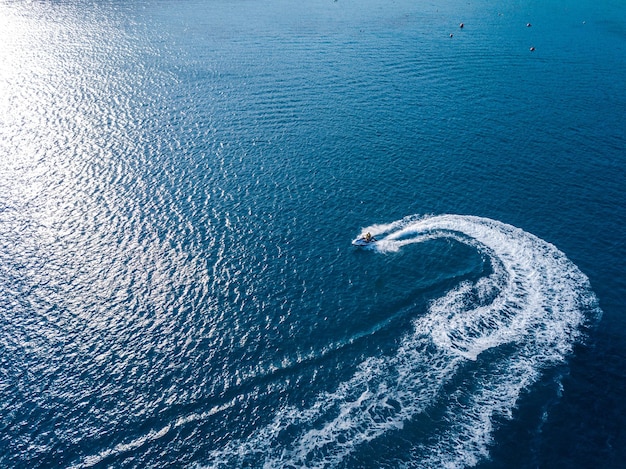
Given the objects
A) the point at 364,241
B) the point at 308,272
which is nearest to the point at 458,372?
the point at 308,272

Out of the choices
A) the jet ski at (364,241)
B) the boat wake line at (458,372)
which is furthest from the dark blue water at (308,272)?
the jet ski at (364,241)

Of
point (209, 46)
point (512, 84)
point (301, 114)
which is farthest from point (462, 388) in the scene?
point (209, 46)

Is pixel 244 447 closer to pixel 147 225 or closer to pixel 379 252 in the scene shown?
pixel 379 252

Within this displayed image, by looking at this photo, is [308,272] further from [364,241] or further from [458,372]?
[458,372]

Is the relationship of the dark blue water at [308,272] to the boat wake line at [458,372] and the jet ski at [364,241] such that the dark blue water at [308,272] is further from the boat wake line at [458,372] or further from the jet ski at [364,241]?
the jet ski at [364,241]

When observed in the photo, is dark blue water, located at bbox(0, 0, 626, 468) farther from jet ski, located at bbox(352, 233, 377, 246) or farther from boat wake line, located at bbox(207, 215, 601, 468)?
jet ski, located at bbox(352, 233, 377, 246)
